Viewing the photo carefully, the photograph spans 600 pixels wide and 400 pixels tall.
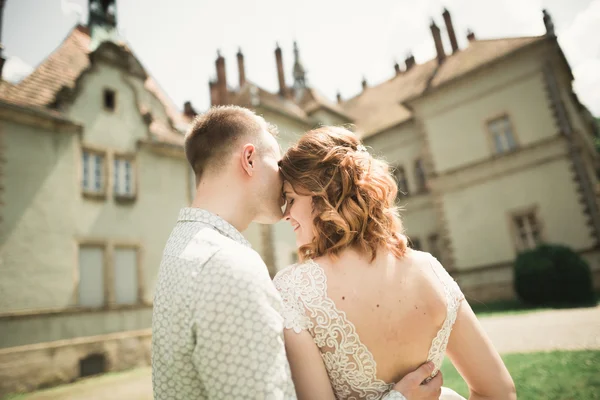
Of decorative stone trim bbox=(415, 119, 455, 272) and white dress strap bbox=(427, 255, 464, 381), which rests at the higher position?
decorative stone trim bbox=(415, 119, 455, 272)

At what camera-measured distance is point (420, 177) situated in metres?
A: 23.1

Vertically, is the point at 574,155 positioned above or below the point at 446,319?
above

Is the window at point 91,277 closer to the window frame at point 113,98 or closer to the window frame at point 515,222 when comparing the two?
the window frame at point 113,98

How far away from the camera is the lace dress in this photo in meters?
1.79

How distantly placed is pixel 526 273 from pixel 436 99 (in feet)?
37.2

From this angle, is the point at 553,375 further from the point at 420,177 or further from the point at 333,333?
the point at 420,177

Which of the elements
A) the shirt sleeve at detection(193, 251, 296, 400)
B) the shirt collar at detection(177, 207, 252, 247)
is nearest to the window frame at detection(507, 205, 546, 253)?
the shirt collar at detection(177, 207, 252, 247)

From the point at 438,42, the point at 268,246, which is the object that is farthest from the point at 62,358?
the point at 438,42

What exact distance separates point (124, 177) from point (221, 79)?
443 inches

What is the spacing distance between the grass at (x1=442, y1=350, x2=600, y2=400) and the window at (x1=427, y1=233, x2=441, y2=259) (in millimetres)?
15717

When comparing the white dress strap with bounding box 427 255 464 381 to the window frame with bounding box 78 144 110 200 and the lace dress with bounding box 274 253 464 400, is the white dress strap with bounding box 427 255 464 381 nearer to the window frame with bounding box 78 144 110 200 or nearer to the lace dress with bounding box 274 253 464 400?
the lace dress with bounding box 274 253 464 400

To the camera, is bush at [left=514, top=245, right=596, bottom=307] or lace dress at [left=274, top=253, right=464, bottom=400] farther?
bush at [left=514, top=245, right=596, bottom=307]

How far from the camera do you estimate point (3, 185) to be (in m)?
11.2

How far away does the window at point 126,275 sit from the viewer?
13131mm
